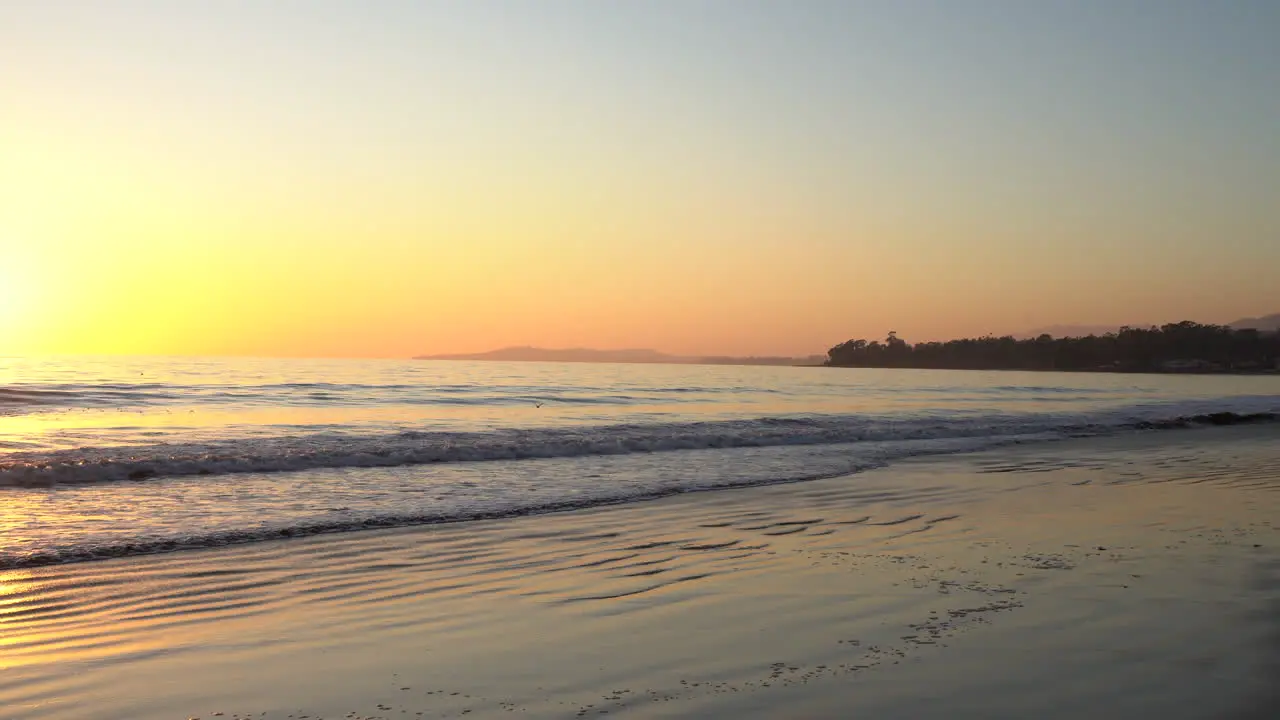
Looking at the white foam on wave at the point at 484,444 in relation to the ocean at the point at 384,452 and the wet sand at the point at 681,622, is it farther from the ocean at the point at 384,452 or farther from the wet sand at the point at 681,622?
the wet sand at the point at 681,622

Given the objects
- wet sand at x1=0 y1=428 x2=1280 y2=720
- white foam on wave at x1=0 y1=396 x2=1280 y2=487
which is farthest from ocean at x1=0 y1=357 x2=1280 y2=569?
wet sand at x1=0 y1=428 x2=1280 y2=720

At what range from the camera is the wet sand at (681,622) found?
4.62 meters

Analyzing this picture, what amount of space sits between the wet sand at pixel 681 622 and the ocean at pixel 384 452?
7.36 ft

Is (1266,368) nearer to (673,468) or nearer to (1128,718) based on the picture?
(673,468)

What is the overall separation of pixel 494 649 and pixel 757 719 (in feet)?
6.47

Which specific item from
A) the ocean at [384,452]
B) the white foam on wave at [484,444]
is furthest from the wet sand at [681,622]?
the white foam on wave at [484,444]

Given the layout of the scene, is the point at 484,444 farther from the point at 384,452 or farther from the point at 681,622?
the point at 681,622

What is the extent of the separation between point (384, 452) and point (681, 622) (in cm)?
1473

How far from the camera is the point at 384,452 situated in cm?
1967

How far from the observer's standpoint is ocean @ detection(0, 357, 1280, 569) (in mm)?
11597

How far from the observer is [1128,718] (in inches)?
168

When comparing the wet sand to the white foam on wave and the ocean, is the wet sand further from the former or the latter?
the white foam on wave

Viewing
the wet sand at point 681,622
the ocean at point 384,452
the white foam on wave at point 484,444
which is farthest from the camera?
the white foam on wave at point 484,444

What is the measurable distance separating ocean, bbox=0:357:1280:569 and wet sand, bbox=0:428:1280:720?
2243 mm
